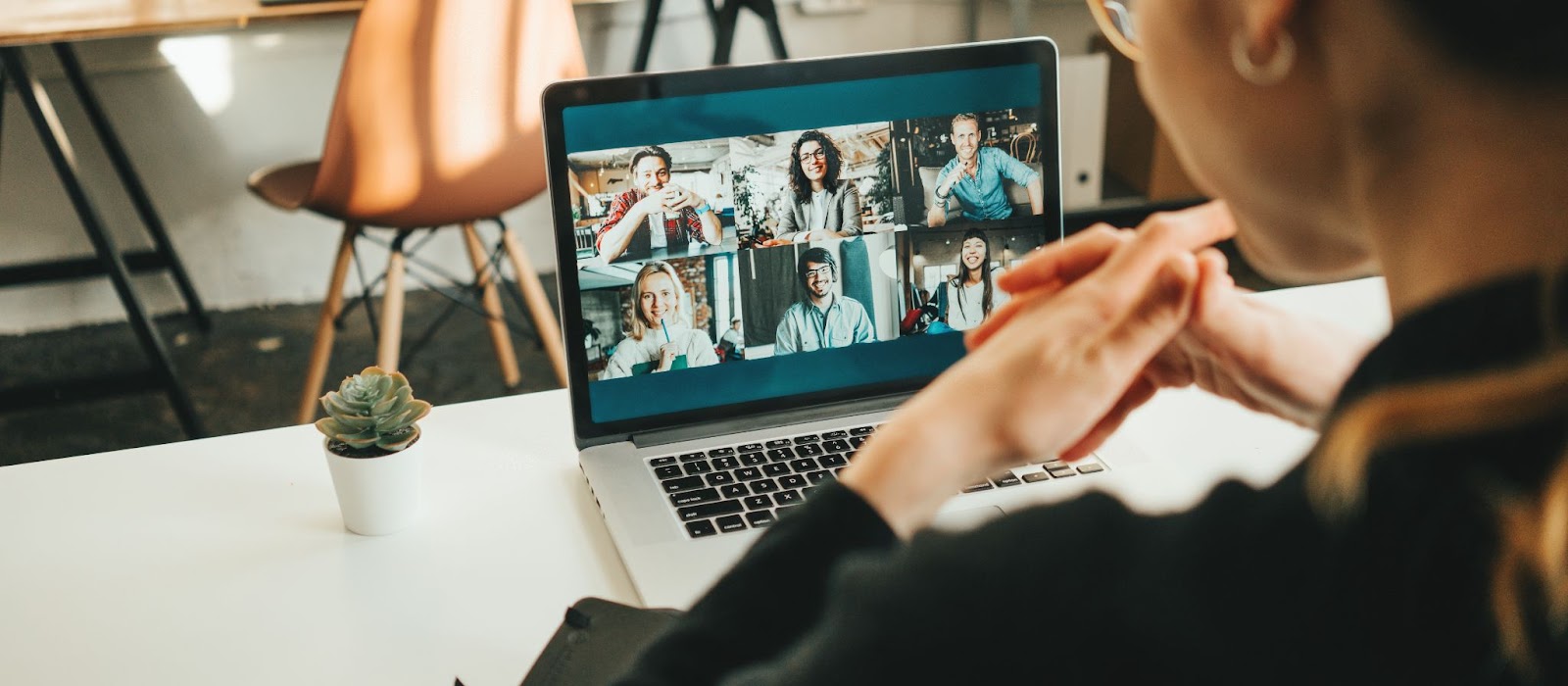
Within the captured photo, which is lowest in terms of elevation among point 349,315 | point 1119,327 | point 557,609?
point 349,315

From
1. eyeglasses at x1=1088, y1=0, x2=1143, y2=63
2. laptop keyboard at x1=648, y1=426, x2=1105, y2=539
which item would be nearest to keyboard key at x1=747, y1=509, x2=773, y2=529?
laptop keyboard at x1=648, y1=426, x2=1105, y2=539

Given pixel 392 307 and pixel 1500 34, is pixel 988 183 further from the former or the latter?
pixel 392 307

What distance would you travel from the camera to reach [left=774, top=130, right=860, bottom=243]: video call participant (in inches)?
37.8

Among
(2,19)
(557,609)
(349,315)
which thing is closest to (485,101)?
(2,19)

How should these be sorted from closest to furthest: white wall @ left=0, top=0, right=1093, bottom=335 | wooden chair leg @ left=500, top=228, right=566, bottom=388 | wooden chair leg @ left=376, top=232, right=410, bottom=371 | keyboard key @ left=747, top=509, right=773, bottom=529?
1. keyboard key @ left=747, top=509, right=773, bottom=529
2. wooden chair leg @ left=376, top=232, right=410, bottom=371
3. wooden chair leg @ left=500, top=228, right=566, bottom=388
4. white wall @ left=0, top=0, right=1093, bottom=335

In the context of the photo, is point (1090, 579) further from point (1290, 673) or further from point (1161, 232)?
point (1161, 232)

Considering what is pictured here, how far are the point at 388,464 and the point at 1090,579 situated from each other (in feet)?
2.01

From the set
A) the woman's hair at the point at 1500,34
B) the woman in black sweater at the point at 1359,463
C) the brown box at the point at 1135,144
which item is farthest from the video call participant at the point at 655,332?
the brown box at the point at 1135,144

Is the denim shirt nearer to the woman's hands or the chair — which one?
the woman's hands

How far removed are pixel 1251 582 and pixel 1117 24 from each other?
0.50m

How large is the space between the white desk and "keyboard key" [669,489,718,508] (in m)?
Answer: 0.06

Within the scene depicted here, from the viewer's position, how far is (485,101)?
1978 mm

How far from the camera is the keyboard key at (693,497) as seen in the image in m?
0.88

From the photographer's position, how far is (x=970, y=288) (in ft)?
3.33
